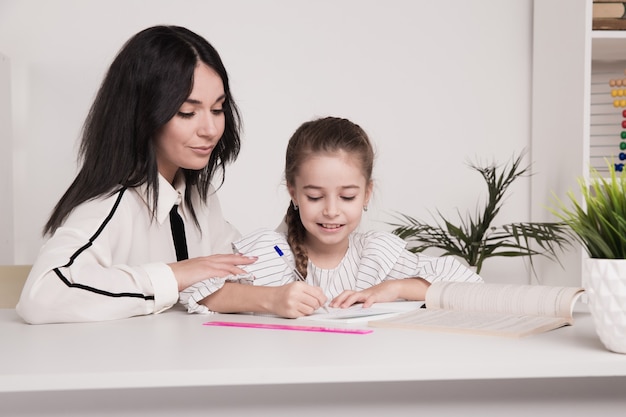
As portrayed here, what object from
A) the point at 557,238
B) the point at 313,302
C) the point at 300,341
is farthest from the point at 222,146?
the point at 557,238

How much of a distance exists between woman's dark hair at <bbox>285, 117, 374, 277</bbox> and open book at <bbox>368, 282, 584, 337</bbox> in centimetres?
46

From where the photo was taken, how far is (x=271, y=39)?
3.53 meters

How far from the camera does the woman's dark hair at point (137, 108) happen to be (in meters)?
1.89

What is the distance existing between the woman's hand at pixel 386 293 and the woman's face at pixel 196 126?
545 millimetres

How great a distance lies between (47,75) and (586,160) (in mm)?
2196

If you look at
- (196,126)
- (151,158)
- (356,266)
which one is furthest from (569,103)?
(151,158)

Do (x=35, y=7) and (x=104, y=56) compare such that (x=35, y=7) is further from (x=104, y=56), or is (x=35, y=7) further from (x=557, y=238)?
(x=557, y=238)

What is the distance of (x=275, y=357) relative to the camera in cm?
102

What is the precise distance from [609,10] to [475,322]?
6.92 ft

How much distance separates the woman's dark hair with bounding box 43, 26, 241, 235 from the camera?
6.22 feet

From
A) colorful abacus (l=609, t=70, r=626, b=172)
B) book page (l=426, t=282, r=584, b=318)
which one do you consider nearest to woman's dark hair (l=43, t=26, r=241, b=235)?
book page (l=426, t=282, r=584, b=318)

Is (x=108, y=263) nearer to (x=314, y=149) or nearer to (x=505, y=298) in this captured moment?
(x=314, y=149)

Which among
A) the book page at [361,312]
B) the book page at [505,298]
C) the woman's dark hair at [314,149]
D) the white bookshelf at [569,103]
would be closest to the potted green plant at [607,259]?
the book page at [505,298]

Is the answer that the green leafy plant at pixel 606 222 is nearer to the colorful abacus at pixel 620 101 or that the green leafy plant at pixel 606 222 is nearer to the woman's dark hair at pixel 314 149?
the woman's dark hair at pixel 314 149
